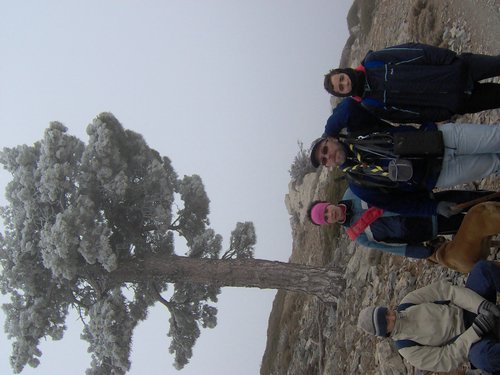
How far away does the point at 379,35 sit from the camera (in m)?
18.7

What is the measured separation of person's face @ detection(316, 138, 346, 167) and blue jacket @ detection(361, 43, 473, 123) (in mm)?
721

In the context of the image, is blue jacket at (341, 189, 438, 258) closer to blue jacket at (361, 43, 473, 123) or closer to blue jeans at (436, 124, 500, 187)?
blue jeans at (436, 124, 500, 187)

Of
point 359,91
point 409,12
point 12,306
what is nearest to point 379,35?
point 409,12

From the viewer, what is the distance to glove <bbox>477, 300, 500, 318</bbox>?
4.91 metres

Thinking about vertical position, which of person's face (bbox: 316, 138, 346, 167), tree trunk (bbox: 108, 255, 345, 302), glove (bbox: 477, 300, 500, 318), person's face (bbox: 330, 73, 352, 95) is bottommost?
glove (bbox: 477, 300, 500, 318)

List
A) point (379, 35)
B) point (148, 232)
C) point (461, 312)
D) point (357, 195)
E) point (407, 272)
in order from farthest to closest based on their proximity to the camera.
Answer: point (379, 35)
point (148, 232)
point (407, 272)
point (357, 195)
point (461, 312)

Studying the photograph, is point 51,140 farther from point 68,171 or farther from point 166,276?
point 166,276

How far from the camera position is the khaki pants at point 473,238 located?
5.57 m

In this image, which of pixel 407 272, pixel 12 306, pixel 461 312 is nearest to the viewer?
pixel 461 312

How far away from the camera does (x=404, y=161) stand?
519 centimetres

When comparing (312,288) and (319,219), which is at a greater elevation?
(312,288)

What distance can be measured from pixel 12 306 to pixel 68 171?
12.2 feet

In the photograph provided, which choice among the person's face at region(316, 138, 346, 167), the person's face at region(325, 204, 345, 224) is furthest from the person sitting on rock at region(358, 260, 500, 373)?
the person's face at region(316, 138, 346, 167)

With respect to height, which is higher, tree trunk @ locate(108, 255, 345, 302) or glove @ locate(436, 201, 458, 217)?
tree trunk @ locate(108, 255, 345, 302)
